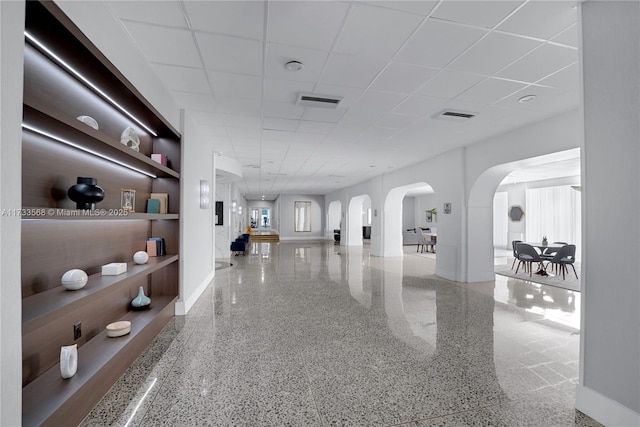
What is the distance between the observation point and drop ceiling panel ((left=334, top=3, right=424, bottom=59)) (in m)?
2.24

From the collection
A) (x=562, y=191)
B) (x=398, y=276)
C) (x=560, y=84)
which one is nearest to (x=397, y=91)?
(x=560, y=84)

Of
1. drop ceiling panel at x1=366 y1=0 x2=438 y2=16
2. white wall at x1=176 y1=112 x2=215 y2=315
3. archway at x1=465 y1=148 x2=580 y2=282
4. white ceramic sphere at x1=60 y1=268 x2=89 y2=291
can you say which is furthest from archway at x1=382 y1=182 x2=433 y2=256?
white ceramic sphere at x1=60 y1=268 x2=89 y2=291

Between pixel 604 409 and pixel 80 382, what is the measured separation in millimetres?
3516

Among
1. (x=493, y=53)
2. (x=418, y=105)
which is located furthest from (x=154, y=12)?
(x=418, y=105)

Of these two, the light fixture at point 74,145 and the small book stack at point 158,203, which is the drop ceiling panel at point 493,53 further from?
the small book stack at point 158,203

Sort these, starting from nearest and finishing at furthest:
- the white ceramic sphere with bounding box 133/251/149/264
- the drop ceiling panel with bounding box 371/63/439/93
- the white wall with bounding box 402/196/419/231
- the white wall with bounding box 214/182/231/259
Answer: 1. the drop ceiling panel with bounding box 371/63/439/93
2. the white ceramic sphere with bounding box 133/251/149/264
3. the white wall with bounding box 214/182/231/259
4. the white wall with bounding box 402/196/419/231

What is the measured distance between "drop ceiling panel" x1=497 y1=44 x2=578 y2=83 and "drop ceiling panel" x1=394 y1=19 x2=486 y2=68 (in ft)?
2.35

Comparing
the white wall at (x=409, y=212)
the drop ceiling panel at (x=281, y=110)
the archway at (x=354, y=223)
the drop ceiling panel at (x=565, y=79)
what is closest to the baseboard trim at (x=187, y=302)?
the drop ceiling panel at (x=281, y=110)

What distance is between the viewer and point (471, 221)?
20.9 feet

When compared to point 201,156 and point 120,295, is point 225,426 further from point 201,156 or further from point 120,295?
point 201,156

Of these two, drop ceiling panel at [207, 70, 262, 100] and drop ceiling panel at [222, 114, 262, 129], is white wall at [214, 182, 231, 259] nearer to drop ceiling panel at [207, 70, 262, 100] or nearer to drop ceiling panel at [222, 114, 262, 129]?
drop ceiling panel at [222, 114, 262, 129]

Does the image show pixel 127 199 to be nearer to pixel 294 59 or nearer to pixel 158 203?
pixel 158 203

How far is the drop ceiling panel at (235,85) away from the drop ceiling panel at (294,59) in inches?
11.3

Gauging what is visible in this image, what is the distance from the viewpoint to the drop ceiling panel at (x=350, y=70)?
2.89 m
